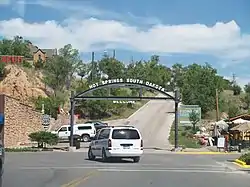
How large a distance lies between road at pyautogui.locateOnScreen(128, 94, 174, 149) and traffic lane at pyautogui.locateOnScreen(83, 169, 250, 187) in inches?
1169

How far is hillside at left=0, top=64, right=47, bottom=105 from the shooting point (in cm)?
8094

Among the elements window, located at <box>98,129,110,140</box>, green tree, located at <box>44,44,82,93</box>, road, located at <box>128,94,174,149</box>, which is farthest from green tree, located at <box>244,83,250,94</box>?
window, located at <box>98,129,110,140</box>

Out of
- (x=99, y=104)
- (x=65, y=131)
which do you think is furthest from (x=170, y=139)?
(x=99, y=104)

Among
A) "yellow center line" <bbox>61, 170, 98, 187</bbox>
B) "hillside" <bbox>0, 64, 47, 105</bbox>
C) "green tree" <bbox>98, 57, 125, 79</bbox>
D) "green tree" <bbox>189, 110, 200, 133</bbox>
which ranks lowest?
"yellow center line" <bbox>61, 170, 98, 187</bbox>

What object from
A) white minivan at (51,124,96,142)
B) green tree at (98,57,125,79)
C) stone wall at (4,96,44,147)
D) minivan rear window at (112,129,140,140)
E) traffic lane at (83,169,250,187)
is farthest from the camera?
green tree at (98,57,125,79)

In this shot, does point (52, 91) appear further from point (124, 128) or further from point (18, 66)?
point (124, 128)

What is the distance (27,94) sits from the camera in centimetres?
8244

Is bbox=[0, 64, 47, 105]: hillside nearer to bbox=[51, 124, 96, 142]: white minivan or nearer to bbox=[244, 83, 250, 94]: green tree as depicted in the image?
bbox=[51, 124, 96, 142]: white minivan

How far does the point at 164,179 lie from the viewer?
2041cm

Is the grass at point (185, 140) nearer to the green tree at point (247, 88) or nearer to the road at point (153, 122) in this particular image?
the road at point (153, 122)

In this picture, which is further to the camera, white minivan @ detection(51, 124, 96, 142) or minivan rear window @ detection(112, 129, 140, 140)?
white minivan @ detection(51, 124, 96, 142)

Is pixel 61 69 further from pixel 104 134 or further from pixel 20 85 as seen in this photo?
pixel 104 134

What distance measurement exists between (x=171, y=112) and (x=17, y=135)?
4811cm

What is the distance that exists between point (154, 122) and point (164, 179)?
204ft
